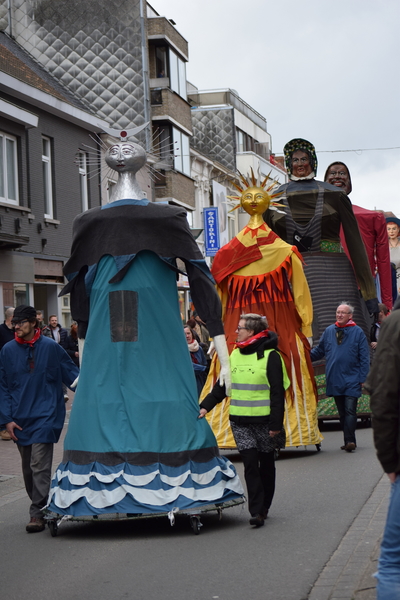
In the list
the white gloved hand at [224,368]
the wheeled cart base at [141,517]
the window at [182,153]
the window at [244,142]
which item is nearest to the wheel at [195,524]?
the wheeled cart base at [141,517]

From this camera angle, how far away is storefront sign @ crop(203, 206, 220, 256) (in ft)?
136

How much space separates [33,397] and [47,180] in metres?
17.6

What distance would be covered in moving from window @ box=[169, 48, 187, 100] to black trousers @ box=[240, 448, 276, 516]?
99.5ft

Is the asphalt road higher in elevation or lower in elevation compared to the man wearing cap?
lower

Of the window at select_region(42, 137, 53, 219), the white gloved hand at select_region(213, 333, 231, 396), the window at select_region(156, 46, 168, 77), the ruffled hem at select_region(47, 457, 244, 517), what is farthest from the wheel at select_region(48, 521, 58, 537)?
the window at select_region(156, 46, 168, 77)

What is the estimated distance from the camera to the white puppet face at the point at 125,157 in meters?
8.08

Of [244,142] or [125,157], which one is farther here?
[244,142]

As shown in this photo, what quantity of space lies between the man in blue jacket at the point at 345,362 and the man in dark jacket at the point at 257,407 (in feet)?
14.0

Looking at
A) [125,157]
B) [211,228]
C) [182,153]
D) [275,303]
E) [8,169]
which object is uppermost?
[182,153]

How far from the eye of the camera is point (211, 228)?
137 ft

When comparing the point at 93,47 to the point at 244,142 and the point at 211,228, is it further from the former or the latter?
the point at 244,142

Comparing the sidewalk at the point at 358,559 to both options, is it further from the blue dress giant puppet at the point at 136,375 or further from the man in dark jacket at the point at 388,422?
the man in dark jacket at the point at 388,422

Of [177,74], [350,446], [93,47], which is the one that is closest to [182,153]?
[177,74]

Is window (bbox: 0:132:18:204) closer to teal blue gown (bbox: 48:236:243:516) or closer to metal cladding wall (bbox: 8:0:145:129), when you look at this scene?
metal cladding wall (bbox: 8:0:145:129)
